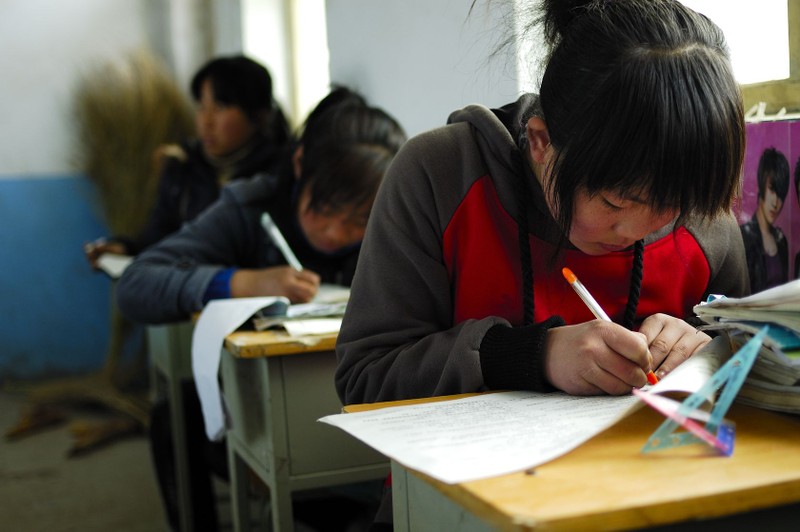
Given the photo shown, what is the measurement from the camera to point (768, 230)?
4.42 ft

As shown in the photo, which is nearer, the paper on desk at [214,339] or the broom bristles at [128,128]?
the paper on desk at [214,339]

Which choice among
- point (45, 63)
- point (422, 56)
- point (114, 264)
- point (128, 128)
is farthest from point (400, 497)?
point (45, 63)

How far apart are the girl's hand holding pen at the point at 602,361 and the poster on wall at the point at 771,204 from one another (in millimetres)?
502

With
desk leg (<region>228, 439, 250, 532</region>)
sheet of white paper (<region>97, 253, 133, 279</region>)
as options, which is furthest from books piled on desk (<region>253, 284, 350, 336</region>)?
sheet of white paper (<region>97, 253, 133, 279</region>)

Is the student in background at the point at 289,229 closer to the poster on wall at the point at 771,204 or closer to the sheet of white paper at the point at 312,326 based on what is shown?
the sheet of white paper at the point at 312,326

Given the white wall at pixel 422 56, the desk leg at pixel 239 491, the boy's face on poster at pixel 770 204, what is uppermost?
the white wall at pixel 422 56

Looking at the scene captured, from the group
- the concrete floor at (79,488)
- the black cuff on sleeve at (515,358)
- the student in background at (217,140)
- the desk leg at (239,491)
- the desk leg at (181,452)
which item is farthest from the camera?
the student in background at (217,140)

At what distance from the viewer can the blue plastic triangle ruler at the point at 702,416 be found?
0.71 meters

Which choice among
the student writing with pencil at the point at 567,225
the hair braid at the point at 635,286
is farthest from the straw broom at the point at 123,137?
the hair braid at the point at 635,286

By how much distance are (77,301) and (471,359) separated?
4099 millimetres

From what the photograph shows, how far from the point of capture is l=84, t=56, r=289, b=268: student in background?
3197 mm

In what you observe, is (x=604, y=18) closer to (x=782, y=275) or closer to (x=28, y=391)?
(x=782, y=275)

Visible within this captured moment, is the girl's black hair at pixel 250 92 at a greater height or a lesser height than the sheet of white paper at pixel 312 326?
greater

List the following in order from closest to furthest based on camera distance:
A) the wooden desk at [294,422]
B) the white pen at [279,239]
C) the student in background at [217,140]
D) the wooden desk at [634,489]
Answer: the wooden desk at [634,489]
the wooden desk at [294,422]
the white pen at [279,239]
the student in background at [217,140]
